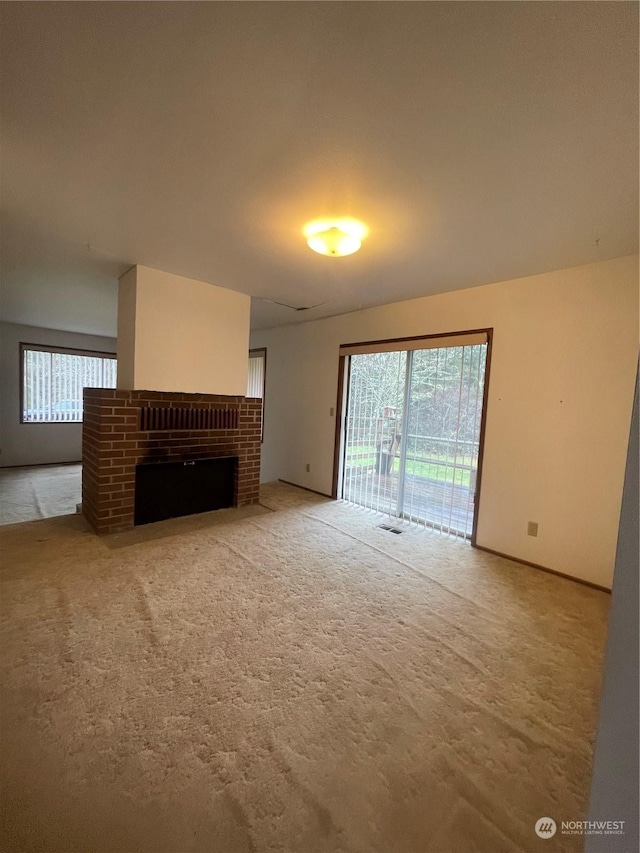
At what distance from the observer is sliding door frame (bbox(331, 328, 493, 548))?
3.11m

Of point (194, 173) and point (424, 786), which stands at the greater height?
point (194, 173)

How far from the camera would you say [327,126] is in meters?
1.38

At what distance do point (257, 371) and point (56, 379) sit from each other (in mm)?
3565

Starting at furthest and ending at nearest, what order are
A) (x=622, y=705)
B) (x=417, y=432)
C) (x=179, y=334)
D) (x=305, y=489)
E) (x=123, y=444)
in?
1. (x=305, y=489)
2. (x=417, y=432)
3. (x=179, y=334)
4. (x=123, y=444)
5. (x=622, y=705)

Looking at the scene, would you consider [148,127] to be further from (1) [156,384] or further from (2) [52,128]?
(1) [156,384]

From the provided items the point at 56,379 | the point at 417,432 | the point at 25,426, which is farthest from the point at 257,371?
the point at 25,426

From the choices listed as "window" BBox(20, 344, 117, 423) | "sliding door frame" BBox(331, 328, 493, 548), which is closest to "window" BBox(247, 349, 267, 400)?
"sliding door frame" BBox(331, 328, 493, 548)

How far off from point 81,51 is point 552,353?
311 cm

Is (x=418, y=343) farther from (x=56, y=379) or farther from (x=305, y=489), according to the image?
(x=56, y=379)

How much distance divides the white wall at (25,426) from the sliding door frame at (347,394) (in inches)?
195

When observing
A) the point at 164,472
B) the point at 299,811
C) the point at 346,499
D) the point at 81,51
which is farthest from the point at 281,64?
the point at 346,499

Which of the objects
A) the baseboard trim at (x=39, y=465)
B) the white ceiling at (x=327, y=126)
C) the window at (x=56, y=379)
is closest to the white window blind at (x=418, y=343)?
the white ceiling at (x=327, y=126)

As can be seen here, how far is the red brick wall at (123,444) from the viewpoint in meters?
3.04

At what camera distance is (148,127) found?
143 cm
